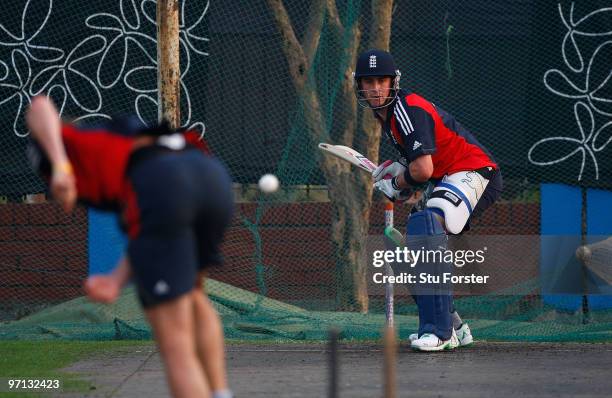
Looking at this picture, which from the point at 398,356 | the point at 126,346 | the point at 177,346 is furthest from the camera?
the point at 126,346

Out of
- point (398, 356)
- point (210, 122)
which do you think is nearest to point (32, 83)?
point (210, 122)

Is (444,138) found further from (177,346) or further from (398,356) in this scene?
(177,346)

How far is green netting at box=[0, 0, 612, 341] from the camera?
8.48 metres

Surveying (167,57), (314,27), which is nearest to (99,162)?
(167,57)

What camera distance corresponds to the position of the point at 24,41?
8484 millimetres

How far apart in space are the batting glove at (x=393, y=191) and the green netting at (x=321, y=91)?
1571 mm

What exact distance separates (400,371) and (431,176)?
1.26 m

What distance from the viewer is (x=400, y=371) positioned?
20.3ft

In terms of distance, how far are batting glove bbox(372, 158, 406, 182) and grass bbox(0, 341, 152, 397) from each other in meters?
1.87

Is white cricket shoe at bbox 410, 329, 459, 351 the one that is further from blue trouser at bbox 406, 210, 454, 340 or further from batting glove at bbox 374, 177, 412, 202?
batting glove at bbox 374, 177, 412, 202

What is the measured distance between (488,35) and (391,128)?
84.7 inches

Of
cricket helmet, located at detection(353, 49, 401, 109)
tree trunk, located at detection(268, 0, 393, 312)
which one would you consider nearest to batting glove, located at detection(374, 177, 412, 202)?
cricket helmet, located at detection(353, 49, 401, 109)

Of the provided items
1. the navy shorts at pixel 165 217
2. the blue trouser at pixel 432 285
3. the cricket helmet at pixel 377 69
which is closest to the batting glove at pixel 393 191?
the blue trouser at pixel 432 285

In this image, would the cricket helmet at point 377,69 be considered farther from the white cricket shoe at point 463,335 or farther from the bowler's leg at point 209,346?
the bowler's leg at point 209,346
